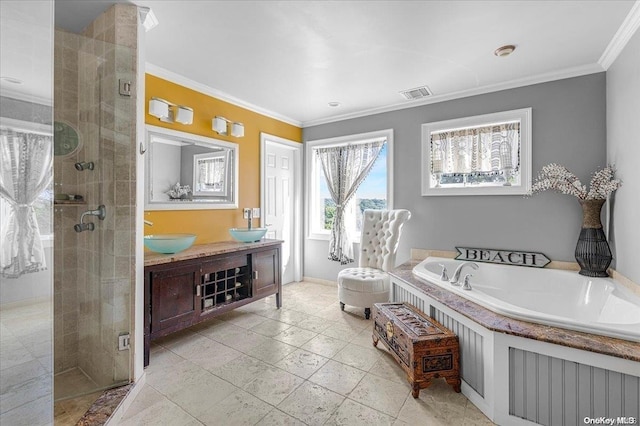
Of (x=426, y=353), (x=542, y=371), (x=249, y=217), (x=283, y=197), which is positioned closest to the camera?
(x=542, y=371)

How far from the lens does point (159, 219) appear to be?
282 cm

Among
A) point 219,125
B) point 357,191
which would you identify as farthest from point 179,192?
point 357,191

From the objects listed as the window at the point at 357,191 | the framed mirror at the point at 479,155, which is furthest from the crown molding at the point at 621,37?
the window at the point at 357,191

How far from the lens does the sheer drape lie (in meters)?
3.15

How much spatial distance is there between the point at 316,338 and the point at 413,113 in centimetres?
289

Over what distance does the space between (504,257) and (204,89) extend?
3.68 m

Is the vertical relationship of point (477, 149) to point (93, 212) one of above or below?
above

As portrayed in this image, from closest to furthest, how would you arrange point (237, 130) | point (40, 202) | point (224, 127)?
1. point (40, 202)
2. point (224, 127)
3. point (237, 130)

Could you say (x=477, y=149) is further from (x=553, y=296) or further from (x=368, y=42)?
(x=368, y=42)

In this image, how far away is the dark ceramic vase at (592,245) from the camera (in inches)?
99.2

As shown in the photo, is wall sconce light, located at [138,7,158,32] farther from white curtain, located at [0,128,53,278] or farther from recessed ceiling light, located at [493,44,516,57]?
recessed ceiling light, located at [493,44,516,57]

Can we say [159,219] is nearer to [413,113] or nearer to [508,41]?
[413,113]

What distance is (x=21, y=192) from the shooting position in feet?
3.93

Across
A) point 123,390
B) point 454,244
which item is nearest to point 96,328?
point 123,390
